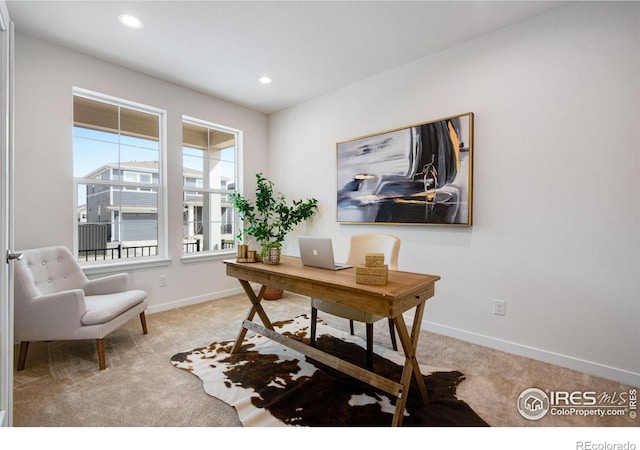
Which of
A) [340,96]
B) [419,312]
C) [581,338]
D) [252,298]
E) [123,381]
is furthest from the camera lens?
[340,96]

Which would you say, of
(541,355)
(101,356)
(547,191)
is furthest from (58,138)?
(541,355)

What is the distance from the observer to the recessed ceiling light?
236cm

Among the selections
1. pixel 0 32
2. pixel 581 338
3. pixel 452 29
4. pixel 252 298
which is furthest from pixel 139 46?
pixel 581 338

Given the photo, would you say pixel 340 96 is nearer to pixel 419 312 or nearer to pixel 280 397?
pixel 419 312

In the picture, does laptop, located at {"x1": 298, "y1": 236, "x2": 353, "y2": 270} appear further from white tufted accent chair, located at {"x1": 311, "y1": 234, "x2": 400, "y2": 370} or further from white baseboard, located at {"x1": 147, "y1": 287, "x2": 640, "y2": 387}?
white baseboard, located at {"x1": 147, "y1": 287, "x2": 640, "y2": 387}

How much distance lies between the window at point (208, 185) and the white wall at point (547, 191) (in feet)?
8.39

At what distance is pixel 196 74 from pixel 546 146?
11.5ft

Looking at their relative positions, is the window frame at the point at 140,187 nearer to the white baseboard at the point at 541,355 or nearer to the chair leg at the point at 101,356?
the chair leg at the point at 101,356

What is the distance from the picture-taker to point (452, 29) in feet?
8.27

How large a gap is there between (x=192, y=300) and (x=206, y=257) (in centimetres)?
57

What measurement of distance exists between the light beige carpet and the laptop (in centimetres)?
102

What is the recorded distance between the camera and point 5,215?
142 centimetres

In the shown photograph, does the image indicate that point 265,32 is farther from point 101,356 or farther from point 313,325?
point 101,356

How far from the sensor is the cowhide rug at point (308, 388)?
162cm
